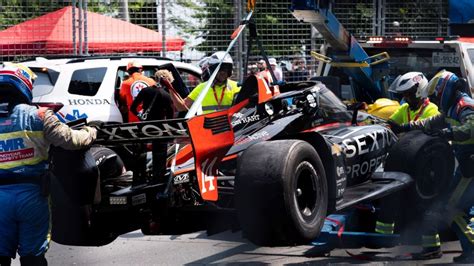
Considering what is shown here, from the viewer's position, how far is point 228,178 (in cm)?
702

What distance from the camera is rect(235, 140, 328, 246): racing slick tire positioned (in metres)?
6.60

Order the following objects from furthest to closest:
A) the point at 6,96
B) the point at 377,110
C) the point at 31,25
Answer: the point at 31,25
the point at 377,110
the point at 6,96

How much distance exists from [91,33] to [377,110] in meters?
6.42

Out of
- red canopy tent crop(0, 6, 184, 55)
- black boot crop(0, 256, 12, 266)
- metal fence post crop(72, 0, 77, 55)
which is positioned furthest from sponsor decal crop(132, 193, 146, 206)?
metal fence post crop(72, 0, 77, 55)

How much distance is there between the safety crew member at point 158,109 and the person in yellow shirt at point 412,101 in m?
2.30

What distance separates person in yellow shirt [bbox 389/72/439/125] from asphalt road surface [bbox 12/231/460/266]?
131cm

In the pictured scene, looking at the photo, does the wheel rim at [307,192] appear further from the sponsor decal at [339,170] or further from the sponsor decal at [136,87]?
the sponsor decal at [136,87]

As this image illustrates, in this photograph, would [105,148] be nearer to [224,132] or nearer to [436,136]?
[224,132]

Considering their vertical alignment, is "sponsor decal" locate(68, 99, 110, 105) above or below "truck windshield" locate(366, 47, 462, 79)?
below

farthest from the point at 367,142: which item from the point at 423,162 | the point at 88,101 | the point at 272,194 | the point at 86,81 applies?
the point at 86,81

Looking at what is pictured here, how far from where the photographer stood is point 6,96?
6613 millimetres

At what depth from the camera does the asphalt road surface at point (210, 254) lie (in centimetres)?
890

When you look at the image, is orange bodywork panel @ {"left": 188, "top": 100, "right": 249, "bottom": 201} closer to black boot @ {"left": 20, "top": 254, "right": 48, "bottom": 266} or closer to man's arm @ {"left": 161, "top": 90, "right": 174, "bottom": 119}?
black boot @ {"left": 20, "top": 254, "right": 48, "bottom": 266}

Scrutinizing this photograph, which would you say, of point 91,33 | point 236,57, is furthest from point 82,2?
point 236,57
